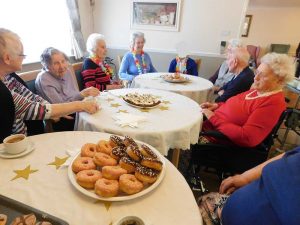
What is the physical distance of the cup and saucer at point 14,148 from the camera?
92cm

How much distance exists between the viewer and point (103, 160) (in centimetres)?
81

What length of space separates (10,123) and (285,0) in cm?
791

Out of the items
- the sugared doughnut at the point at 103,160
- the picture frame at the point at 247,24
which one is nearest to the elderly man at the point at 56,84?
the sugared doughnut at the point at 103,160

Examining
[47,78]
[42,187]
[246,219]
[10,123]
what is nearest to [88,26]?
[47,78]

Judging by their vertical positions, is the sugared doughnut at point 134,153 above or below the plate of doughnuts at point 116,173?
above

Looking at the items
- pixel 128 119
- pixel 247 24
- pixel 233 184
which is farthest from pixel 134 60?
pixel 247 24

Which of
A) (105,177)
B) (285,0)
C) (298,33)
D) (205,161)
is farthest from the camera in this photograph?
(298,33)

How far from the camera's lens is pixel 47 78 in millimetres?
1908

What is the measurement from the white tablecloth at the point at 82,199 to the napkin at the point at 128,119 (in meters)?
0.47

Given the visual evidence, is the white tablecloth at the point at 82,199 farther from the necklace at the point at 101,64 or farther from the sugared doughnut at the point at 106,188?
the necklace at the point at 101,64

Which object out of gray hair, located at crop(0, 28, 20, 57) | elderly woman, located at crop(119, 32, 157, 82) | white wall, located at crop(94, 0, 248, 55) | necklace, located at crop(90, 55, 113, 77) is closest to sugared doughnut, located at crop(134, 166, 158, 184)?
gray hair, located at crop(0, 28, 20, 57)

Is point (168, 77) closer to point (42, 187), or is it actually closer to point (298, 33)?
point (42, 187)

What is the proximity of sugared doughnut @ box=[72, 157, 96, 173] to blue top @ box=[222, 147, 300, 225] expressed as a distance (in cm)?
59

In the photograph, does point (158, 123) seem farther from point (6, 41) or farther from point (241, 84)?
point (241, 84)
